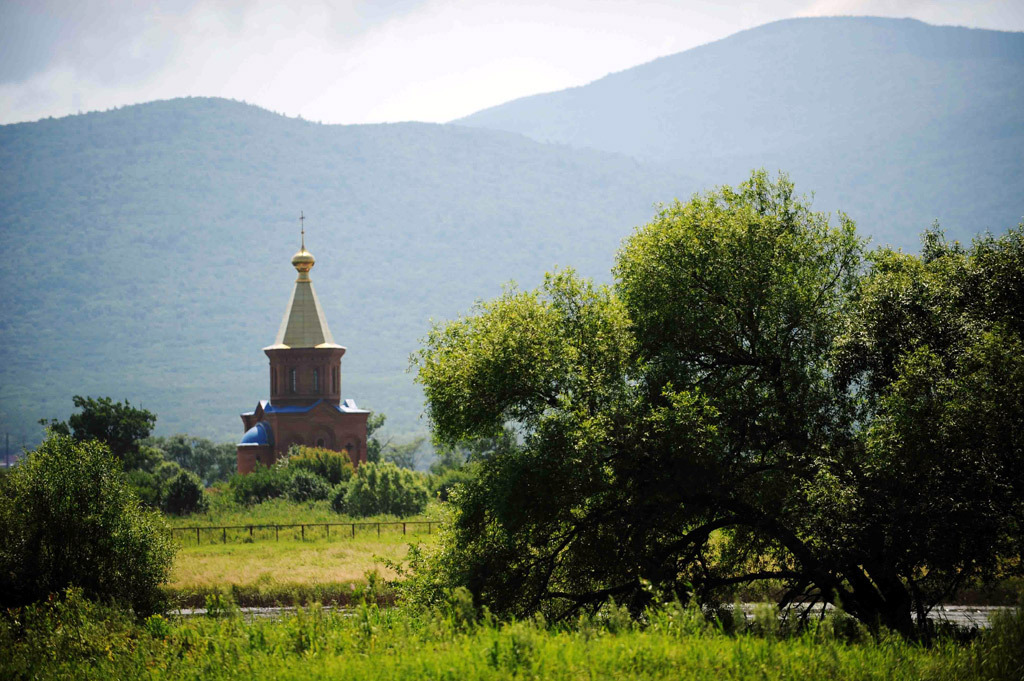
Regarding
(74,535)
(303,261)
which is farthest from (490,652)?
(303,261)

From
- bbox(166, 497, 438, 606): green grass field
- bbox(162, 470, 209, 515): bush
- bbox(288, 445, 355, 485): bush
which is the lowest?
bbox(166, 497, 438, 606): green grass field

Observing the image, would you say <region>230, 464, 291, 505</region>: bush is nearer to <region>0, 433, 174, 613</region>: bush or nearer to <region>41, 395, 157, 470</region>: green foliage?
<region>41, 395, 157, 470</region>: green foliage

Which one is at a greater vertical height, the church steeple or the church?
the church steeple

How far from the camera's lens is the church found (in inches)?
3140

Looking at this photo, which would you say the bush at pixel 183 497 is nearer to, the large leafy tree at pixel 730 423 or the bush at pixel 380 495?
the bush at pixel 380 495

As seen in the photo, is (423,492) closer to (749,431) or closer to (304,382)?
(304,382)

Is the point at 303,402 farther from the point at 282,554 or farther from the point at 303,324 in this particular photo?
the point at 282,554

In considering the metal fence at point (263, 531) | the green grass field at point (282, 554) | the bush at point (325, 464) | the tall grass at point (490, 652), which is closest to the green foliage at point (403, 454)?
the bush at point (325, 464)

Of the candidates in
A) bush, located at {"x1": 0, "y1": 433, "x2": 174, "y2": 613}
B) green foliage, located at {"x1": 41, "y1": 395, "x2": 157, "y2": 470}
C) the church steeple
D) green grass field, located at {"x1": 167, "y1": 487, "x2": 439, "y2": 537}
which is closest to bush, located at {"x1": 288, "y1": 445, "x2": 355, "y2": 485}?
green grass field, located at {"x1": 167, "y1": 487, "x2": 439, "y2": 537}

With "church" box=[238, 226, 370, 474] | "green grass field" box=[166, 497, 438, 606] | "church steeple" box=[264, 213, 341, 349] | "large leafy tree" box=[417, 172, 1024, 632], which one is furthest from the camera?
"church steeple" box=[264, 213, 341, 349]

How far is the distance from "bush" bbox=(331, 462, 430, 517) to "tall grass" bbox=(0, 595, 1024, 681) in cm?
5063

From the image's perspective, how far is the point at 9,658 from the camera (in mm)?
14406

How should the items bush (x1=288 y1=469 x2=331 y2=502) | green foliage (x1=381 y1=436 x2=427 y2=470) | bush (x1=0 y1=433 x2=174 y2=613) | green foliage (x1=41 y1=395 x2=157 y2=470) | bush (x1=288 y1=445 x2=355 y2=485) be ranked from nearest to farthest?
bush (x1=0 y1=433 x2=174 y2=613) → bush (x1=288 y1=469 x2=331 y2=502) → bush (x1=288 y1=445 x2=355 y2=485) → green foliage (x1=41 y1=395 x2=157 y2=470) → green foliage (x1=381 y1=436 x2=427 y2=470)

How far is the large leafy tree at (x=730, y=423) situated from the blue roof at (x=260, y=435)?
6059cm
